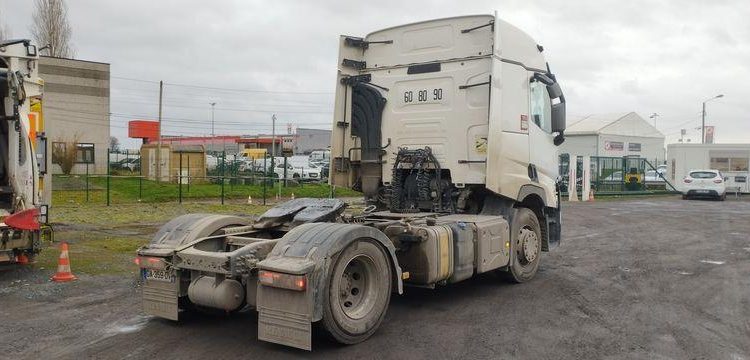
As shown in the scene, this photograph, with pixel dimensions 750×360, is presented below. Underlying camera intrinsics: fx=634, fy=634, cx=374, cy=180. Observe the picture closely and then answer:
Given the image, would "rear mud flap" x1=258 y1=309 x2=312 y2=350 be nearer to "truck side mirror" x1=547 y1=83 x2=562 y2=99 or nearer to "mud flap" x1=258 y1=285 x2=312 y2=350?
"mud flap" x1=258 y1=285 x2=312 y2=350

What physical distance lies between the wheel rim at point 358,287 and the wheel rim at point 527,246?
3412mm

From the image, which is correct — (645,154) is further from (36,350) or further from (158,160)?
(36,350)

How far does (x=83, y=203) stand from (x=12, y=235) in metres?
14.3

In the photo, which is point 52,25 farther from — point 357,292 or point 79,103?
point 357,292

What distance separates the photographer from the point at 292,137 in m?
82.6

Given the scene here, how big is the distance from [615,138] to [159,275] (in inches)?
2129

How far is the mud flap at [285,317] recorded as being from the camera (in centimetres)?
512

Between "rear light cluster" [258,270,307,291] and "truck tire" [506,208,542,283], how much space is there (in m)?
4.12

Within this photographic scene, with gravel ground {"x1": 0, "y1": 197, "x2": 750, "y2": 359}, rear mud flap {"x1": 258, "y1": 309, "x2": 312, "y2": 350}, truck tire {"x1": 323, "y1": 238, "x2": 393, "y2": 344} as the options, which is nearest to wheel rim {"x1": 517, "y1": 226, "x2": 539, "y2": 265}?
gravel ground {"x1": 0, "y1": 197, "x2": 750, "y2": 359}

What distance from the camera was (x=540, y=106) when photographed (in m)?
9.27

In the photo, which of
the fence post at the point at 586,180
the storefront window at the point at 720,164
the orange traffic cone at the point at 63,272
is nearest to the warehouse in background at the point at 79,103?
the fence post at the point at 586,180

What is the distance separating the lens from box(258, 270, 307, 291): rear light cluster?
5.07 m

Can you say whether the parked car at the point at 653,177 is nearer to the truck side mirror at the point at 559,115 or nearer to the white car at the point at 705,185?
the white car at the point at 705,185

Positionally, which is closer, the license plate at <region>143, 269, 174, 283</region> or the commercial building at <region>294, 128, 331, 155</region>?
the license plate at <region>143, 269, 174, 283</region>
